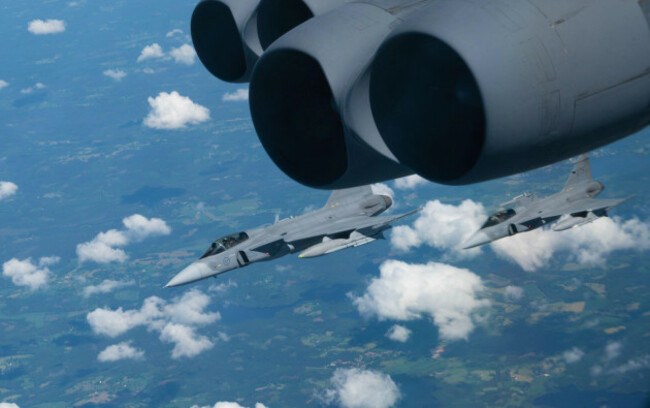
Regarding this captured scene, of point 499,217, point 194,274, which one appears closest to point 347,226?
point 194,274

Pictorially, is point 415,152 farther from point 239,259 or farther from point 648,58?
point 239,259

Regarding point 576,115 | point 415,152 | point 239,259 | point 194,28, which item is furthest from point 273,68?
point 239,259

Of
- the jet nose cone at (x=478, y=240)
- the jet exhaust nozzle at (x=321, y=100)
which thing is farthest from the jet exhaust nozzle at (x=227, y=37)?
the jet nose cone at (x=478, y=240)

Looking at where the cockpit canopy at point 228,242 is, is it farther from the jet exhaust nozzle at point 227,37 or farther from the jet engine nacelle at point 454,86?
the jet engine nacelle at point 454,86

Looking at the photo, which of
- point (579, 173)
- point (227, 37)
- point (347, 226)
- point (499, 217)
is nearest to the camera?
point (227, 37)

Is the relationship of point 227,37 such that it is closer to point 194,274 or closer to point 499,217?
point 194,274
